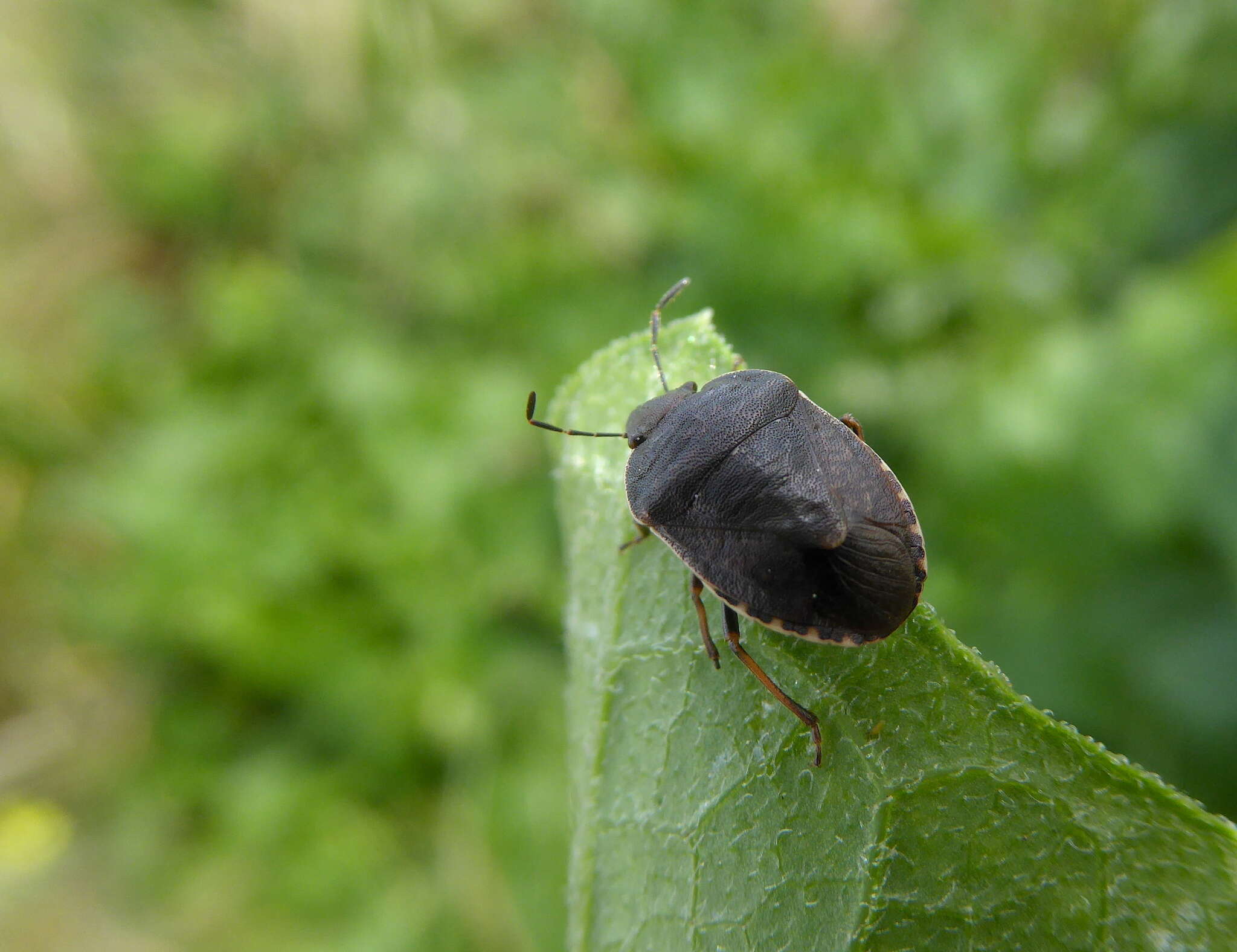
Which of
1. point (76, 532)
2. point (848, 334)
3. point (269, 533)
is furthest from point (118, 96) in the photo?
point (848, 334)

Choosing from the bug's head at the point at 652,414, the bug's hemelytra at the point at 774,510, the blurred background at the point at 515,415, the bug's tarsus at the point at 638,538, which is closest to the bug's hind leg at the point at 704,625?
the bug's hemelytra at the point at 774,510

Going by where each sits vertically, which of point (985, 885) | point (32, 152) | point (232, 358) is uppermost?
point (32, 152)

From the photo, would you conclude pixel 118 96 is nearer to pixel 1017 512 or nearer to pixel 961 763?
pixel 1017 512

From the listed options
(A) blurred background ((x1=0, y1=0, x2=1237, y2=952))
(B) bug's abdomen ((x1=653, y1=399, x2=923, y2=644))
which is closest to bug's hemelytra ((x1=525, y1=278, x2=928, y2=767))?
(B) bug's abdomen ((x1=653, y1=399, x2=923, y2=644))

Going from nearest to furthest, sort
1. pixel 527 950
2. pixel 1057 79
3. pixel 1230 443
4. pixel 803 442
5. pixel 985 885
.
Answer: pixel 985 885, pixel 803 442, pixel 1230 443, pixel 527 950, pixel 1057 79

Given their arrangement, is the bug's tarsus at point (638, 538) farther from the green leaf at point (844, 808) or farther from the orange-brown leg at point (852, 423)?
the orange-brown leg at point (852, 423)

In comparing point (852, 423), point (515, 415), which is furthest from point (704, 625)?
point (515, 415)
